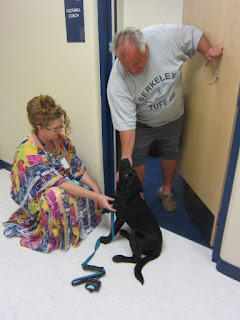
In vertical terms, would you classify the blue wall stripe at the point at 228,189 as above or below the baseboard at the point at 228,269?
above

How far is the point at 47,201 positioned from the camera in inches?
55.8

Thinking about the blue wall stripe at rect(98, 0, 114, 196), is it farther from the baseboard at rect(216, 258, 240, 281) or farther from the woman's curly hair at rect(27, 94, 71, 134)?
the baseboard at rect(216, 258, 240, 281)

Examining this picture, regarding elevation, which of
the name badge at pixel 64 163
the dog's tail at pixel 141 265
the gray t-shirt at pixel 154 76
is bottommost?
the dog's tail at pixel 141 265

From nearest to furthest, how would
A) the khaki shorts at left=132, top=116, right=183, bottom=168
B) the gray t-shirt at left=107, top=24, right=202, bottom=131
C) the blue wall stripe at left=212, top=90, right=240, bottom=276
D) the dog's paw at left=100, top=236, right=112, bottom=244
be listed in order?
the blue wall stripe at left=212, top=90, right=240, bottom=276
the gray t-shirt at left=107, top=24, right=202, bottom=131
the dog's paw at left=100, top=236, right=112, bottom=244
the khaki shorts at left=132, top=116, right=183, bottom=168

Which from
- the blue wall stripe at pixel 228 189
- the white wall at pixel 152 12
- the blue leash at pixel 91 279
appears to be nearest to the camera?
the blue wall stripe at pixel 228 189

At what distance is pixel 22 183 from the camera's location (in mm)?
1481

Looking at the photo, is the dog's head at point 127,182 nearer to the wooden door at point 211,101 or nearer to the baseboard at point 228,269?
the wooden door at point 211,101

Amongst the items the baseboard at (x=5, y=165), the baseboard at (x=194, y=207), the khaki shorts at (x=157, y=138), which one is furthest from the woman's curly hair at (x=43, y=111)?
the baseboard at (x=5, y=165)

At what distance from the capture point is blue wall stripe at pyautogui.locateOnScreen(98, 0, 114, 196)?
1352 mm

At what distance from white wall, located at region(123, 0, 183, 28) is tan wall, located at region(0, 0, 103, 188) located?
1184 mm

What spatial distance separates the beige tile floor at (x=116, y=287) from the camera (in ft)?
3.82

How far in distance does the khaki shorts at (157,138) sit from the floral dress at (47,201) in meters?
0.39

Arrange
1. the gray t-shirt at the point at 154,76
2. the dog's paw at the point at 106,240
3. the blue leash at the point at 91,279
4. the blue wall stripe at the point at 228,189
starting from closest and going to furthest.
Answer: the blue wall stripe at the point at 228,189
the blue leash at the point at 91,279
the gray t-shirt at the point at 154,76
the dog's paw at the point at 106,240

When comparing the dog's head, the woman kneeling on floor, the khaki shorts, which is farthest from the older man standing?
the woman kneeling on floor
